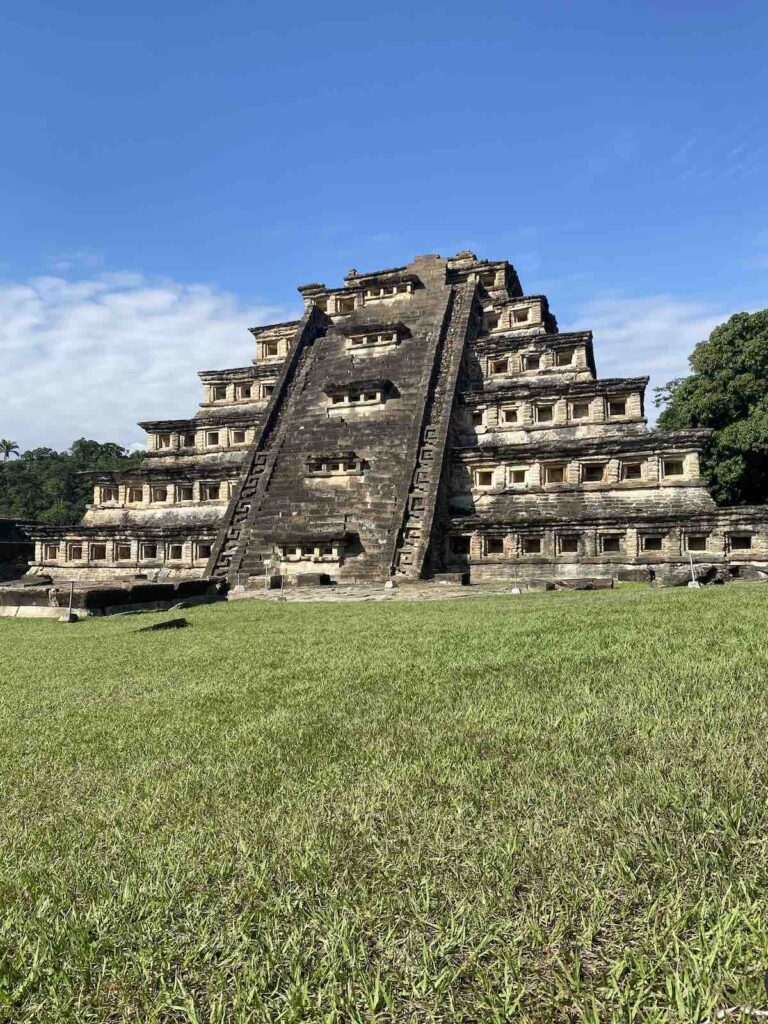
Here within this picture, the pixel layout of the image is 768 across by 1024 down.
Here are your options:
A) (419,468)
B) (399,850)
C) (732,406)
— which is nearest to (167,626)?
(399,850)

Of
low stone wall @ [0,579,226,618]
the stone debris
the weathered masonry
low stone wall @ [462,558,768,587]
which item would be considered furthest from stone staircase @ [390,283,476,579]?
the stone debris

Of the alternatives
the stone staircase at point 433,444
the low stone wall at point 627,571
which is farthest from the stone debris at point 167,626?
the low stone wall at point 627,571

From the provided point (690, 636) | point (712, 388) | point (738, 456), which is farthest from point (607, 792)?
point (712, 388)

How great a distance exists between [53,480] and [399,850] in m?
72.3

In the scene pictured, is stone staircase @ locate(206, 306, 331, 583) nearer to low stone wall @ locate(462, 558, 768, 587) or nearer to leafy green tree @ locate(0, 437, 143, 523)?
low stone wall @ locate(462, 558, 768, 587)

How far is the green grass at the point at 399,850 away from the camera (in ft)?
5.65

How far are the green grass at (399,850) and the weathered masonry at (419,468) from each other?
14102mm

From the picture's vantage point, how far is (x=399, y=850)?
7.97 ft

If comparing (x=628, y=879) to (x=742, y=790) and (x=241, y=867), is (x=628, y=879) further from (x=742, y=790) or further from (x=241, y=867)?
(x=241, y=867)

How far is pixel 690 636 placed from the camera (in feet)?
20.7

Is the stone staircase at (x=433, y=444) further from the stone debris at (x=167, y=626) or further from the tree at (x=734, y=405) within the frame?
the tree at (x=734, y=405)

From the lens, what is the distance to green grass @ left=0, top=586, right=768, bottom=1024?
5.65ft

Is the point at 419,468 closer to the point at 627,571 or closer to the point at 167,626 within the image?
the point at 627,571

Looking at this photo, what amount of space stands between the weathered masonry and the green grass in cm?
1410
